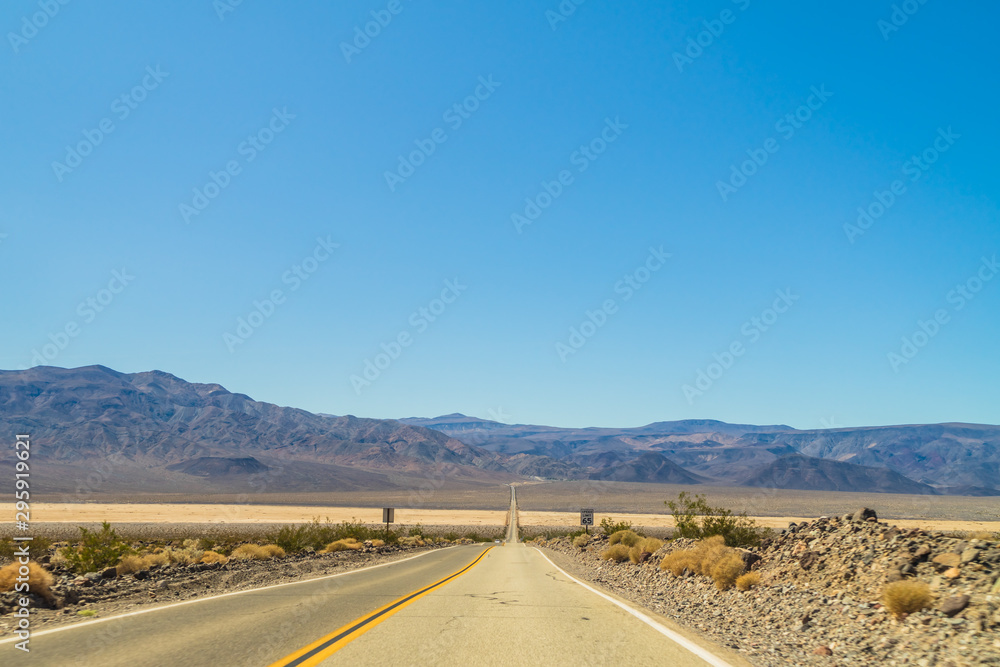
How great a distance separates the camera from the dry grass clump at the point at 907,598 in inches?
364

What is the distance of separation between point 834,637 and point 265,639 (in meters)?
8.19

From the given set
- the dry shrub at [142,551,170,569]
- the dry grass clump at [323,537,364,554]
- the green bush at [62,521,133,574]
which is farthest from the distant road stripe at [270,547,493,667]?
the dry grass clump at [323,537,364,554]

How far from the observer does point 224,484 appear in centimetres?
16962

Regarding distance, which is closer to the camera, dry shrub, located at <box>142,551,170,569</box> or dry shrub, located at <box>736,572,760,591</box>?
dry shrub, located at <box>736,572,760,591</box>

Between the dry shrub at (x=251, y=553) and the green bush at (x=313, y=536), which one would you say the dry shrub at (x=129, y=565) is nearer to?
the dry shrub at (x=251, y=553)

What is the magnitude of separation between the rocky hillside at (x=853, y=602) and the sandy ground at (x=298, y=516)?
72.4 metres

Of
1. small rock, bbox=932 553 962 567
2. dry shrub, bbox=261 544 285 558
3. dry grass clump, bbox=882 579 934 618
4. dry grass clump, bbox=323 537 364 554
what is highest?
small rock, bbox=932 553 962 567

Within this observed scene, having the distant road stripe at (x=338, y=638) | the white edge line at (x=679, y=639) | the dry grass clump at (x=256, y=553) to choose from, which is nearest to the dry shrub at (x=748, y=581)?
the white edge line at (x=679, y=639)

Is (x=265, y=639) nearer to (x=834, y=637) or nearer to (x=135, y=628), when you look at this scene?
(x=135, y=628)

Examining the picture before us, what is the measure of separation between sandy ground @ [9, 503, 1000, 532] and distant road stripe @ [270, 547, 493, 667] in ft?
250

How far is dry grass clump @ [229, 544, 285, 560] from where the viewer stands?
25172 millimetres

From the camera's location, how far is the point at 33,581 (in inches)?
492

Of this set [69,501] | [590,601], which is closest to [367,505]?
[69,501]

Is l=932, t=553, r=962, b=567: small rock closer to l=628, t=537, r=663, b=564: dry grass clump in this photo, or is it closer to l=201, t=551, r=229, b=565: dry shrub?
l=628, t=537, r=663, b=564: dry grass clump
